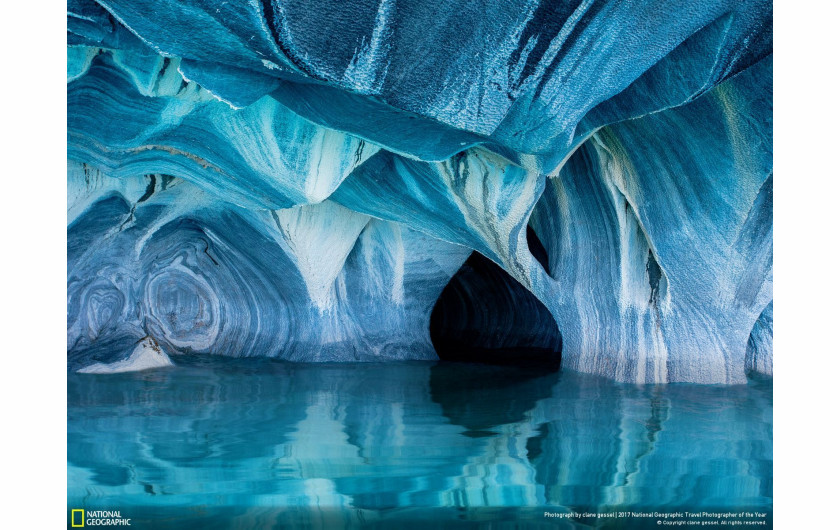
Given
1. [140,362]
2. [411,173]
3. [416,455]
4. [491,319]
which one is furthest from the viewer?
[491,319]

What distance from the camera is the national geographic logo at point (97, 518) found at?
251cm

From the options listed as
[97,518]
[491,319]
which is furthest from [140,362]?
[491,319]

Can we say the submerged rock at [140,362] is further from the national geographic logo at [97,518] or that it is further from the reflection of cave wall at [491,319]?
the national geographic logo at [97,518]

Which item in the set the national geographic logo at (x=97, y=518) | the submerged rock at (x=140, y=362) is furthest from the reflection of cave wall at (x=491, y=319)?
the national geographic logo at (x=97, y=518)

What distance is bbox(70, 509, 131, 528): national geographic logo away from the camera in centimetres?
251

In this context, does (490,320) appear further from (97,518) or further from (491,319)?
(97,518)

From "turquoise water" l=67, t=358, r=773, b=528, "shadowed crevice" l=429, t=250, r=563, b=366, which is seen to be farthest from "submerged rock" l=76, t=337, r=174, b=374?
"shadowed crevice" l=429, t=250, r=563, b=366

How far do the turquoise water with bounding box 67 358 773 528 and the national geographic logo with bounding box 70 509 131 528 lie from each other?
0.02 metres

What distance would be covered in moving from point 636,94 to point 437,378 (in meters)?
3.09

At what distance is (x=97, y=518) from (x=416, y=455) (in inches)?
54.3

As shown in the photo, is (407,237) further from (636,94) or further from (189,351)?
(636,94)

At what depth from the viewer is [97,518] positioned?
99.2 inches

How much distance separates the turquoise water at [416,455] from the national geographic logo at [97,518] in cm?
2

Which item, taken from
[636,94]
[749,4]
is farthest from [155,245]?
[749,4]
